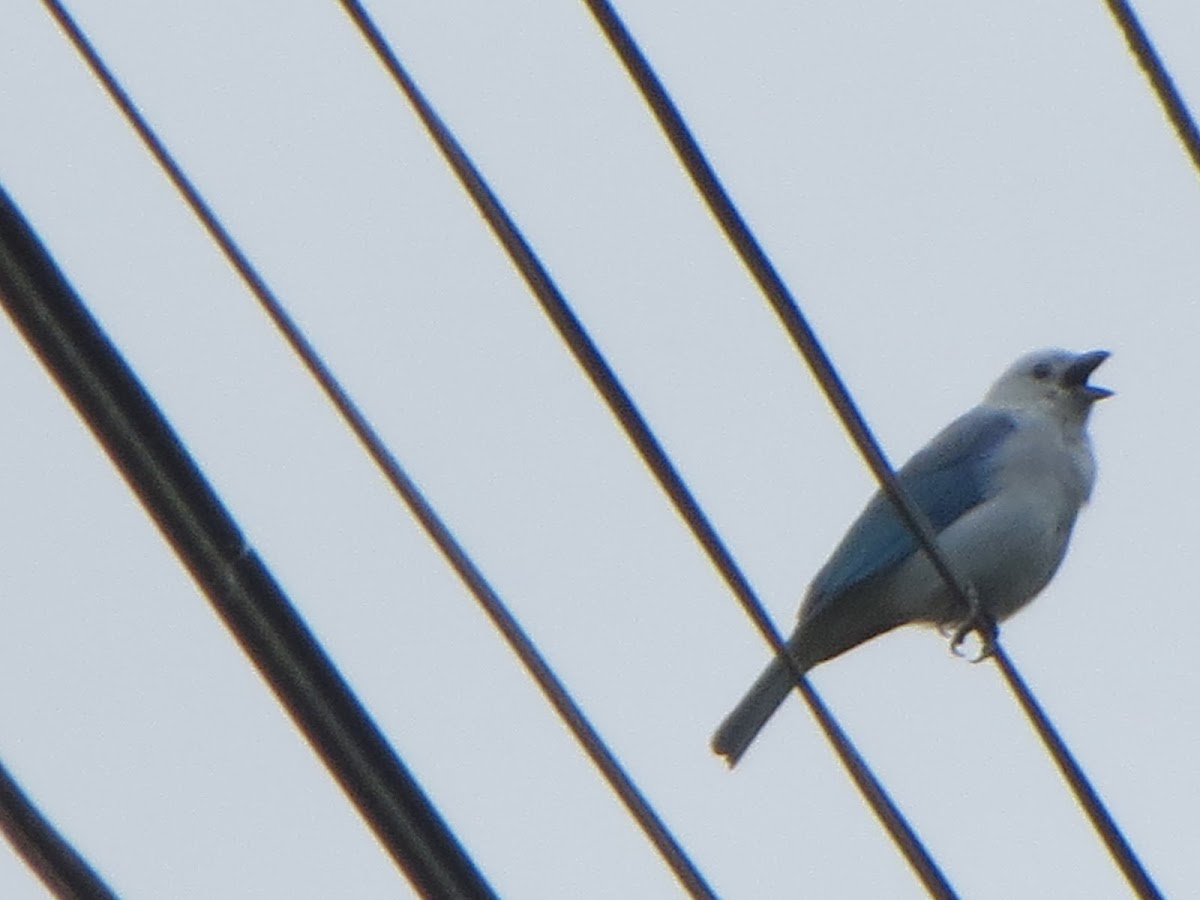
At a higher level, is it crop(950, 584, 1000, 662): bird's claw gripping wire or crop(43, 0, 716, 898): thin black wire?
crop(43, 0, 716, 898): thin black wire

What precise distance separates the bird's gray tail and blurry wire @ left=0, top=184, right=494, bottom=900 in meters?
3.82

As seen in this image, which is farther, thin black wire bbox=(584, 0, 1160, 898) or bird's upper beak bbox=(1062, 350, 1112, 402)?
bird's upper beak bbox=(1062, 350, 1112, 402)

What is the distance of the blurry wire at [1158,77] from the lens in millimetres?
2496

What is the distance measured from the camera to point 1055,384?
7727 mm

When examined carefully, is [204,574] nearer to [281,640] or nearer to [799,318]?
[281,640]

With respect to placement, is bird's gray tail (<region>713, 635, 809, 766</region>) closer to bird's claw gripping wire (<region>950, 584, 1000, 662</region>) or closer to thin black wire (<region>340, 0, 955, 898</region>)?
bird's claw gripping wire (<region>950, 584, 1000, 662</region>)

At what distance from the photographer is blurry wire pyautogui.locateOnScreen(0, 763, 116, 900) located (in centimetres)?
228

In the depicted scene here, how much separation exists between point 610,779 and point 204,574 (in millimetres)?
558

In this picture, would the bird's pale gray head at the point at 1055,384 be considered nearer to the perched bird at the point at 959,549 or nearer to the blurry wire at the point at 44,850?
the perched bird at the point at 959,549

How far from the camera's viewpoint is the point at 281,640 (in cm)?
260

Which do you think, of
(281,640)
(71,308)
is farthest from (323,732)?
(71,308)

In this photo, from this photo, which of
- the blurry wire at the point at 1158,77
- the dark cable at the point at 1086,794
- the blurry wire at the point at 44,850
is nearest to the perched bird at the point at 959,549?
the dark cable at the point at 1086,794

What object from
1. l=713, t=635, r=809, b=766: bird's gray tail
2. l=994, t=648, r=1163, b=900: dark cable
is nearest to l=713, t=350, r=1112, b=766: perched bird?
l=713, t=635, r=809, b=766: bird's gray tail

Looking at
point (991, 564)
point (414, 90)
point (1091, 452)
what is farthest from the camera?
point (1091, 452)
